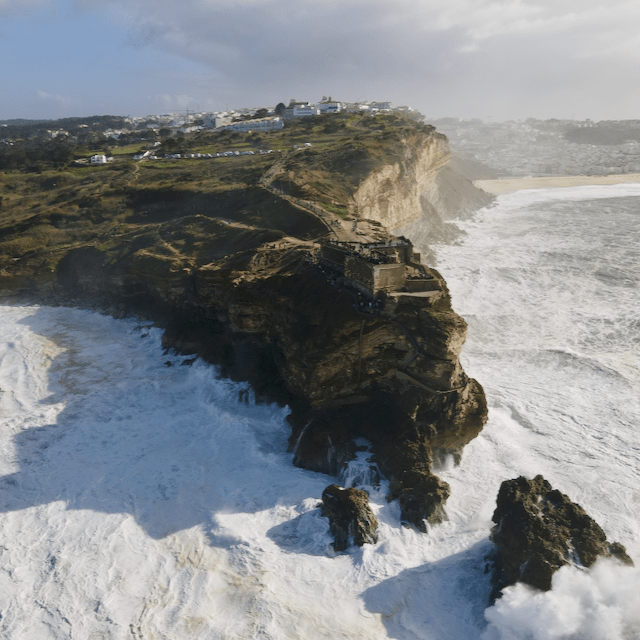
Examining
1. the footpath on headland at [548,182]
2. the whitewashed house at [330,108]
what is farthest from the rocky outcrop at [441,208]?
the whitewashed house at [330,108]

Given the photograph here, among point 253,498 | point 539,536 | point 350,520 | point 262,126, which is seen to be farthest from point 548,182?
point 253,498

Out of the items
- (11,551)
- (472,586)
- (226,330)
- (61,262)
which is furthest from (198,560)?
(61,262)

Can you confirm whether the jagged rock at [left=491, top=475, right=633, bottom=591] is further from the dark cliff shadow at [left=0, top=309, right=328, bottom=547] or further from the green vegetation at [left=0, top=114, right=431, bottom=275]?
the green vegetation at [left=0, top=114, right=431, bottom=275]

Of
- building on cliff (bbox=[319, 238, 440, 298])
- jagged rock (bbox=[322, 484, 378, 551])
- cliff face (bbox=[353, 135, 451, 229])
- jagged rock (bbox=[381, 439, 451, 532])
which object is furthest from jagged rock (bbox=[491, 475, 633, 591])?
cliff face (bbox=[353, 135, 451, 229])

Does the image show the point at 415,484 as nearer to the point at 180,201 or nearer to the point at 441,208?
the point at 180,201

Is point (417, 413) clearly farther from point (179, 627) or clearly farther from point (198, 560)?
point (179, 627)
